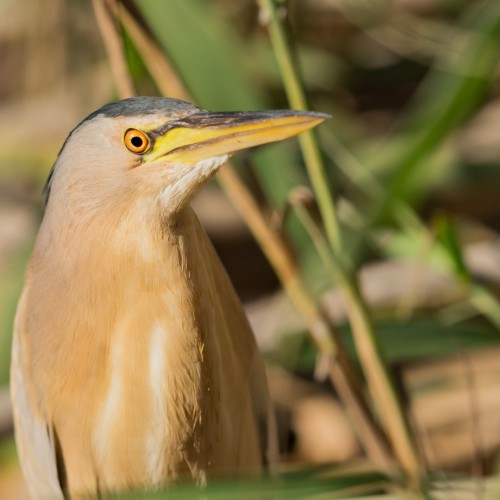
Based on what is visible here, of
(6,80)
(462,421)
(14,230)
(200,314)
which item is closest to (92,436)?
(200,314)

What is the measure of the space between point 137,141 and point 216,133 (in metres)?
0.08

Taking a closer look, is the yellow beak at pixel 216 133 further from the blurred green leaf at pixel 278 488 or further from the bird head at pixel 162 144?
the blurred green leaf at pixel 278 488

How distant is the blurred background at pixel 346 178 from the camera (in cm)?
126

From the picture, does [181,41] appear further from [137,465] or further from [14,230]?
[14,230]

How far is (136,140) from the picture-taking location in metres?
0.94

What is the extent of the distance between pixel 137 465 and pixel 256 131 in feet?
1.35

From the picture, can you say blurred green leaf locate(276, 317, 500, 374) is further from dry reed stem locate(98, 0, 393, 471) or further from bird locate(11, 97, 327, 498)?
bird locate(11, 97, 327, 498)

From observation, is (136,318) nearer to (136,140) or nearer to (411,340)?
(136,140)

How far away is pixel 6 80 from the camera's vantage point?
10.0 feet

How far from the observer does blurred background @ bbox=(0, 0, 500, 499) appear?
49.7 inches

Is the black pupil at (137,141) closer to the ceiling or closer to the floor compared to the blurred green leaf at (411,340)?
closer to the ceiling

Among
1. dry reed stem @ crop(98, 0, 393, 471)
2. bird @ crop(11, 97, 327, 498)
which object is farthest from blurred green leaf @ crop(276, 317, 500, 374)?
bird @ crop(11, 97, 327, 498)

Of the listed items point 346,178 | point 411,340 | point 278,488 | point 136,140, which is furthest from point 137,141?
point 346,178

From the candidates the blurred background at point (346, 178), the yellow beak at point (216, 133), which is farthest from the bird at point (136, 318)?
the blurred background at point (346, 178)
